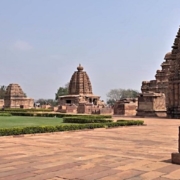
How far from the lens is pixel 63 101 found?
48.7 metres

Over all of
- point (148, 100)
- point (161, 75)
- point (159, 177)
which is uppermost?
point (161, 75)

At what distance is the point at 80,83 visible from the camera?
1918 inches

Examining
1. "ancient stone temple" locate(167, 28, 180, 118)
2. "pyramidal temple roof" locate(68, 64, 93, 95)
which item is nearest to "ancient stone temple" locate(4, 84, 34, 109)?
"pyramidal temple roof" locate(68, 64, 93, 95)

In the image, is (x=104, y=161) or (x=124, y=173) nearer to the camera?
(x=124, y=173)

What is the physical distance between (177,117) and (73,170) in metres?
19.1

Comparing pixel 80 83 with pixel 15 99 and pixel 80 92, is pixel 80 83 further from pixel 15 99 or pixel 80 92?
pixel 15 99

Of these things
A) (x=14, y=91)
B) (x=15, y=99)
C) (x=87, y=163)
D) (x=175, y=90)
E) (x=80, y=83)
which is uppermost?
(x=80, y=83)

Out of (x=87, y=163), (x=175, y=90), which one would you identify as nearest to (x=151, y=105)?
(x=175, y=90)

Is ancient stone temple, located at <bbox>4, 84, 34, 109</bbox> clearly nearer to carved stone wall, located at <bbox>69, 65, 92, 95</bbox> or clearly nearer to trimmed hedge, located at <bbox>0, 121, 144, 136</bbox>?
carved stone wall, located at <bbox>69, 65, 92, 95</bbox>

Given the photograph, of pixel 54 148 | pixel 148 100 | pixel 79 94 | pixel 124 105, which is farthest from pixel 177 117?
pixel 79 94

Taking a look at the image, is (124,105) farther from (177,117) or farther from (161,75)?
(161,75)

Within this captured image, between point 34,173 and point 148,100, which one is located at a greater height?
point 148,100

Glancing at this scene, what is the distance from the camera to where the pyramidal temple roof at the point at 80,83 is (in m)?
48.6

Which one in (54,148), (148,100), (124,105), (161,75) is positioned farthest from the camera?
(161,75)
